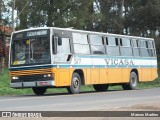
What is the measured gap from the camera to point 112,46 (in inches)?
1129

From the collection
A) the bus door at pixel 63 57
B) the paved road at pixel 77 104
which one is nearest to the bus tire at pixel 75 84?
the bus door at pixel 63 57

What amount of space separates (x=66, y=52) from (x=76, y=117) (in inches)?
477

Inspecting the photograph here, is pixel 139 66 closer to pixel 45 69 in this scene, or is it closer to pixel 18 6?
pixel 45 69

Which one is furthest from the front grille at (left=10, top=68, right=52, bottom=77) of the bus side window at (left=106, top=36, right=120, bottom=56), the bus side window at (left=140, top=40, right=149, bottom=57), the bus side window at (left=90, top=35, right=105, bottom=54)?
the bus side window at (left=140, top=40, right=149, bottom=57)

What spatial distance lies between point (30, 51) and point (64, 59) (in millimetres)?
1645

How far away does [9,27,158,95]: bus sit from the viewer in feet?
76.6

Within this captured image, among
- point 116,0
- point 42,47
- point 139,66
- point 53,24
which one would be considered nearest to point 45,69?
point 42,47

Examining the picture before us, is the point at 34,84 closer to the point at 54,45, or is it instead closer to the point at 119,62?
the point at 54,45

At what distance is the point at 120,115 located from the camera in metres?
12.4

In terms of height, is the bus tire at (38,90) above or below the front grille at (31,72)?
below

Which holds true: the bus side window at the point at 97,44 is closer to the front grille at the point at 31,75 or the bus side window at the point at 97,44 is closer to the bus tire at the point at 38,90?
the bus tire at the point at 38,90

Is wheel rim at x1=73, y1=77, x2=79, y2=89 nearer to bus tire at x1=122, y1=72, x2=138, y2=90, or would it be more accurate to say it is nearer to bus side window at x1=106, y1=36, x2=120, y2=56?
bus side window at x1=106, y1=36, x2=120, y2=56

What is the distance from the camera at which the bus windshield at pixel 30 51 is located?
23453 mm

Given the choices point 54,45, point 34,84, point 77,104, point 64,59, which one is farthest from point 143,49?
point 77,104
